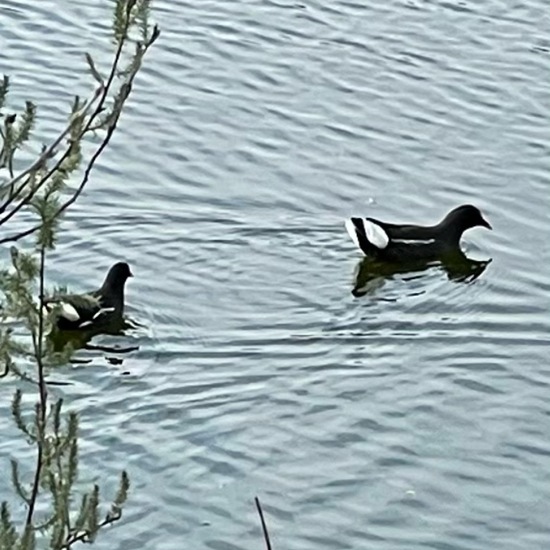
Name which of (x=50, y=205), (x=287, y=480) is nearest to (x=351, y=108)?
(x=287, y=480)

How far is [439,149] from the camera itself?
15.2 meters

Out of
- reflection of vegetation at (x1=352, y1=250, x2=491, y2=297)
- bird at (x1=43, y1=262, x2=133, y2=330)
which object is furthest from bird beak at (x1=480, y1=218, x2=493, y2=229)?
bird at (x1=43, y1=262, x2=133, y2=330)

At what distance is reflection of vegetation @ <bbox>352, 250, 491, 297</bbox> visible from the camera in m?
13.5

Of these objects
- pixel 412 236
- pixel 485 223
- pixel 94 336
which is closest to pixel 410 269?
pixel 412 236

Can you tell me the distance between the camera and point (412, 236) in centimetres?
1375

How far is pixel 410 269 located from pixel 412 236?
0.41 metres

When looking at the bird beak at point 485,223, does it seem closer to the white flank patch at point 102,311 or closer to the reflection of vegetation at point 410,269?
the reflection of vegetation at point 410,269

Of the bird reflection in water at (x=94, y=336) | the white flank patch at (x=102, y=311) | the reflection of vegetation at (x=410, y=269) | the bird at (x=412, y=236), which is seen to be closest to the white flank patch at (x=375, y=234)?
the bird at (x=412, y=236)

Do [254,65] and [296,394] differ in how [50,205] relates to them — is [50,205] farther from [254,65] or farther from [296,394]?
[254,65]

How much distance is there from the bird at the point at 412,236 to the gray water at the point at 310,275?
190 mm

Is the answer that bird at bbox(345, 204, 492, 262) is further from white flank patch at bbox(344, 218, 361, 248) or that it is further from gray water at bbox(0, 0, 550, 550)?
gray water at bbox(0, 0, 550, 550)

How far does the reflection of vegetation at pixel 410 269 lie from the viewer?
1348 centimetres

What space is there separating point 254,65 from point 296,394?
555 cm

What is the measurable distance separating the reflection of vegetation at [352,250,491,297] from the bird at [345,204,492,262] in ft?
0.19
